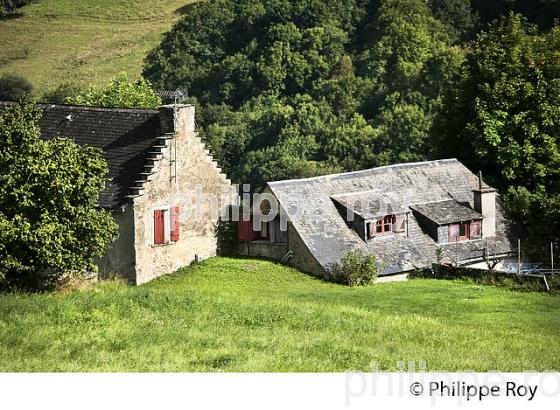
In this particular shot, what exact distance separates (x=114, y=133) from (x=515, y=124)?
42.3 ft

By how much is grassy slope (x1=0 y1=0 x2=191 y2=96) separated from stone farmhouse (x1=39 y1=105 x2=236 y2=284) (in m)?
15.9

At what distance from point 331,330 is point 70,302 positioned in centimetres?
493

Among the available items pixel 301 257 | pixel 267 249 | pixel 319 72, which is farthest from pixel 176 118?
pixel 319 72

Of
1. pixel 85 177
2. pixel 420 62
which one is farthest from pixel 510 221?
pixel 420 62

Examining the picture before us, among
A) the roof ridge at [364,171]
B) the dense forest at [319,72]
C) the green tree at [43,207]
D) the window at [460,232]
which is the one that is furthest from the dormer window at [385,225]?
the dense forest at [319,72]

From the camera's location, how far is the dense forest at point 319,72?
64812 millimetres

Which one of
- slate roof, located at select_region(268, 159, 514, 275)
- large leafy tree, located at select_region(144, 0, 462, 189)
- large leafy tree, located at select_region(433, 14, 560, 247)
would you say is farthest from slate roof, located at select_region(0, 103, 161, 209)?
large leafy tree, located at select_region(144, 0, 462, 189)

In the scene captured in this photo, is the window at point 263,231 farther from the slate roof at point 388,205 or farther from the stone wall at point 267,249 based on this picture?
the slate roof at point 388,205

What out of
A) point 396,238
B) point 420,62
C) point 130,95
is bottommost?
point 396,238

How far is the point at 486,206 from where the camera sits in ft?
117

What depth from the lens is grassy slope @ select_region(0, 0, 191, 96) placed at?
159ft

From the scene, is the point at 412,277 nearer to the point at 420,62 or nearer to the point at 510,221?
the point at 510,221

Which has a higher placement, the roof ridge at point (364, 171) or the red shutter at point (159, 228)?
the roof ridge at point (364, 171)
